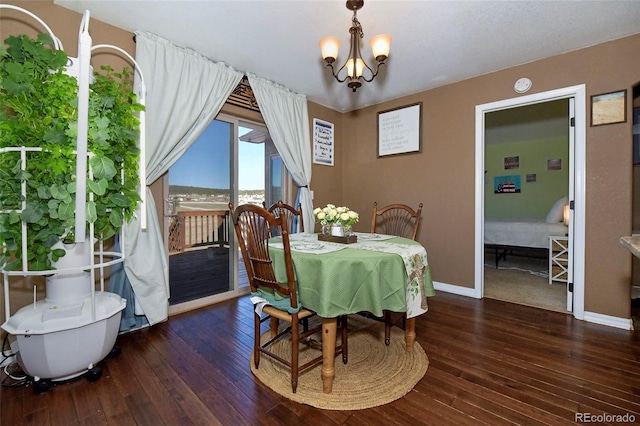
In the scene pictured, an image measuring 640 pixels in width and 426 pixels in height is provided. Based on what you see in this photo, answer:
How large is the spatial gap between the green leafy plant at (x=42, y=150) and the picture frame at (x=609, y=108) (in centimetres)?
381

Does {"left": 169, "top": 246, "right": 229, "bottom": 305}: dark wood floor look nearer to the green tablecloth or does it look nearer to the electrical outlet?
the electrical outlet

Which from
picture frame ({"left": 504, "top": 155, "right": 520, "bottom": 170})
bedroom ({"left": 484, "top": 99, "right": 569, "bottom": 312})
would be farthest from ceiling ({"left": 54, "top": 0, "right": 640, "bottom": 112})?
picture frame ({"left": 504, "top": 155, "right": 520, "bottom": 170})

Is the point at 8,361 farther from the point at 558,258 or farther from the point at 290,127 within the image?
the point at 558,258

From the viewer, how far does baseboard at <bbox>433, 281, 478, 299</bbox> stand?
3.21 m

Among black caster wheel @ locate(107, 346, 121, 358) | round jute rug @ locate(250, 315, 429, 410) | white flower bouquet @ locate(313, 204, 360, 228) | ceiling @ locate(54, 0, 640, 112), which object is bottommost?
round jute rug @ locate(250, 315, 429, 410)

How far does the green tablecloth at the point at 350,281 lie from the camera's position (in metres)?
1.48

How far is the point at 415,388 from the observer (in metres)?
1.62

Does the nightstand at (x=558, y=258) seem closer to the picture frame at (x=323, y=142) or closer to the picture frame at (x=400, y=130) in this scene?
the picture frame at (x=400, y=130)

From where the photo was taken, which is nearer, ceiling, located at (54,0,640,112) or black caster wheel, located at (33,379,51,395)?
black caster wheel, located at (33,379,51,395)

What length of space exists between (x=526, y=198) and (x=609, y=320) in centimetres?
414

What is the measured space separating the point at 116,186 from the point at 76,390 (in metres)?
1.19

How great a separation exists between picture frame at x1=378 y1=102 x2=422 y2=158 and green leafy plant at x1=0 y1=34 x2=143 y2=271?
3124 mm

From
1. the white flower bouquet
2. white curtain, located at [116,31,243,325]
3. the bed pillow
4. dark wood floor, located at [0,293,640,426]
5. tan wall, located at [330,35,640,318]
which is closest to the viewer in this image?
dark wood floor, located at [0,293,640,426]

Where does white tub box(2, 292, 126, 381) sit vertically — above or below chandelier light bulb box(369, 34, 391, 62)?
below
